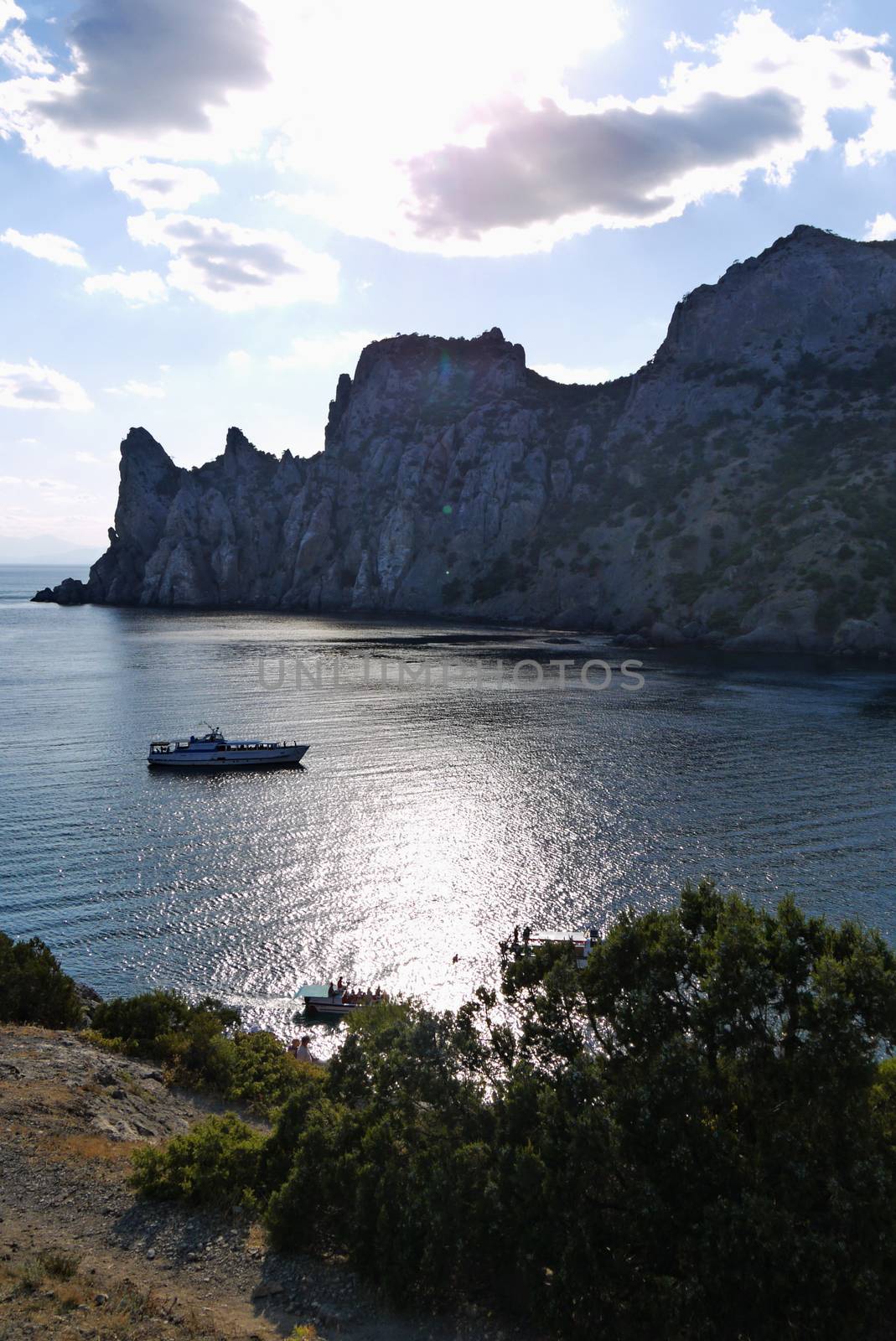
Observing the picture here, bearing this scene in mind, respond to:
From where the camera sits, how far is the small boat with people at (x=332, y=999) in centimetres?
4009

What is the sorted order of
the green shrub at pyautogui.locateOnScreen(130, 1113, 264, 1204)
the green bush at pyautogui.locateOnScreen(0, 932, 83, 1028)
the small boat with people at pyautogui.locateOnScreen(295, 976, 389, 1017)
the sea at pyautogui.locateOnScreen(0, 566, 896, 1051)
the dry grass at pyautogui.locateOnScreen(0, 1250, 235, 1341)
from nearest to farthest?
the dry grass at pyautogui.locateOnScreen(0, 1250, 235, 1341)
the green shrub at pyautogui.locateOnScreen(130, 1113, 264, 1204)
the green bush at pyautogui.locateOnScreen(0, 932, 83, 1028)
the small boat with people at pyautogui.locateOnScreen(295, 976, 389, 1017)
the sea at pyautogui.locateOnScreen(0, 566, 896, 1051)

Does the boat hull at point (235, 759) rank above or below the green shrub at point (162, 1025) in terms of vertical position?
above

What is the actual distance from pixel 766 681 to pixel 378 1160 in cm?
11905

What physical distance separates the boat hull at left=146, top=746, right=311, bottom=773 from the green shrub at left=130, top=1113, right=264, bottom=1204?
6062cm

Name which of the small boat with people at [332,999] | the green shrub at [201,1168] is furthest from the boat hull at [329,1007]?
the green shrub at [201,1168]

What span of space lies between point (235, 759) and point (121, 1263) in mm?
66027

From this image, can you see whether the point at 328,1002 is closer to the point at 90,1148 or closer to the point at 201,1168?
the point at 90,1148

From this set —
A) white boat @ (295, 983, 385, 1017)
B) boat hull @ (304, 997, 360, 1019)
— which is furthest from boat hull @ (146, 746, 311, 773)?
boat hull @ (304, 997, 360, 1019)

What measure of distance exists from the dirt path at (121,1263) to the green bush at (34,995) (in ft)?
26.5

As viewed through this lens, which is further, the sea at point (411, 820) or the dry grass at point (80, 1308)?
the sea at point (411, 820)

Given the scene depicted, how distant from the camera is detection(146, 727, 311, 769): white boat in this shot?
277 feet

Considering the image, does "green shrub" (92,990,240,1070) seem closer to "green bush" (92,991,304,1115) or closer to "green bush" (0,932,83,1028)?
"green bush" (92,991,304,1115)

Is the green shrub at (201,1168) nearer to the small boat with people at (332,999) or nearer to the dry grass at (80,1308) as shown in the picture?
the dry grass at (80,1308)

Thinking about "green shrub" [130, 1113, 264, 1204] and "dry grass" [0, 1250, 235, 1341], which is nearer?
"dry grass" [0, 1250, 235, 1341]
